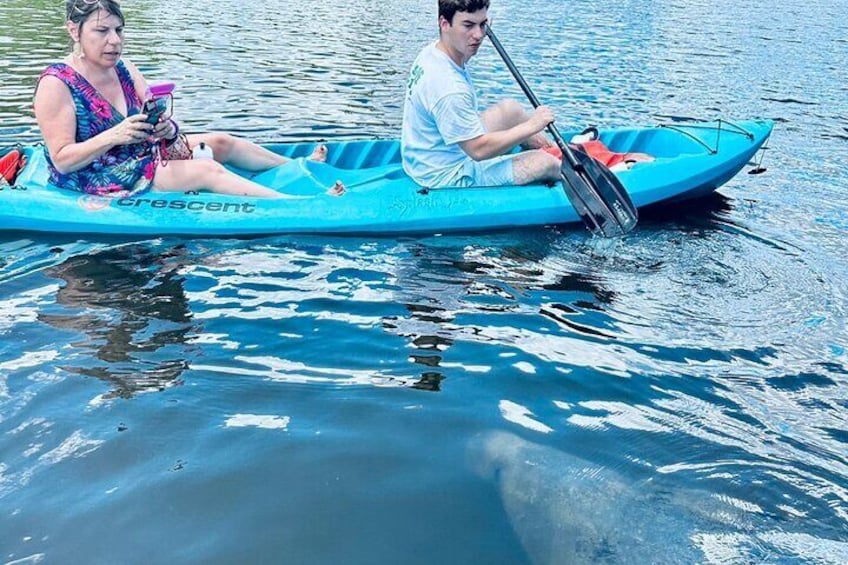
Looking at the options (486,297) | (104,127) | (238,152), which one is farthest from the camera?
(238,152)

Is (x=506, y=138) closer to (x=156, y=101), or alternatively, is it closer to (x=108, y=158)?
(x=156, y=101)

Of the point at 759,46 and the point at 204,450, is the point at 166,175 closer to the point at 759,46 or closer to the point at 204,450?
the point at 204,450

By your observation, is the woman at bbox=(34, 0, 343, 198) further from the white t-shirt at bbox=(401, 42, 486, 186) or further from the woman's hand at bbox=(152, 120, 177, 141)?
the white t-shirt at bbox=(401, 42, 486, 186)

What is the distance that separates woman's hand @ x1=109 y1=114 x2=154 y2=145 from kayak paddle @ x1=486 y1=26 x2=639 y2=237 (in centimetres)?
251

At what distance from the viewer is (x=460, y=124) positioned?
241 inches

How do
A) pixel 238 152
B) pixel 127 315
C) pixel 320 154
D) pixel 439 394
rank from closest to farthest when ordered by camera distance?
pixel 439 394, pixel 127 315, pixel 238 152, pixel 320 154

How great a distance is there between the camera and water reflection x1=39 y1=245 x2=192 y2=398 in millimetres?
4414

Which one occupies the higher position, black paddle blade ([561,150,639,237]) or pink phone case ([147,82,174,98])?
pink phone case ([147,82,174,98])

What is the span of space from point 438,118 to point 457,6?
30.8 inches

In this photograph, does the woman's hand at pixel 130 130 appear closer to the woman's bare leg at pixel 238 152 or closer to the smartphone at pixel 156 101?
the smartphone at pixel 156 101

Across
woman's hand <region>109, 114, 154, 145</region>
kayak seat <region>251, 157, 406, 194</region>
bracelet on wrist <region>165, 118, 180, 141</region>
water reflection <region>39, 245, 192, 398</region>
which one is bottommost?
water reflection <region>39, 245, 192, 398</region>

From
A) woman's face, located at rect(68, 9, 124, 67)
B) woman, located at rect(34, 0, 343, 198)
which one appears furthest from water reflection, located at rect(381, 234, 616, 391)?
woman's face, located at rect(68, 9, 124, 67)

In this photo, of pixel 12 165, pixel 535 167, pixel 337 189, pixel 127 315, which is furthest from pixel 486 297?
pixel 12 165

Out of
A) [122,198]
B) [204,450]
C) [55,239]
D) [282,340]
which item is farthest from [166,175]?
[204,450]
